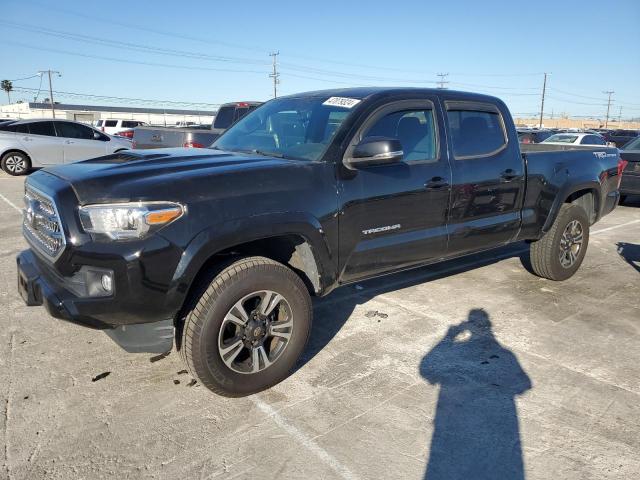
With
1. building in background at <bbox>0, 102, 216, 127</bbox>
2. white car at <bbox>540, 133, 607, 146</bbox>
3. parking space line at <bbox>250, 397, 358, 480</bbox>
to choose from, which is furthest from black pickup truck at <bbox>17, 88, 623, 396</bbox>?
building in background at <bbox>0, 102, 216, 127</bbox>

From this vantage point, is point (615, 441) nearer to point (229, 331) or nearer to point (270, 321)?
point (270, 321)

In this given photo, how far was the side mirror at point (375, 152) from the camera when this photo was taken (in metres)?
3.25

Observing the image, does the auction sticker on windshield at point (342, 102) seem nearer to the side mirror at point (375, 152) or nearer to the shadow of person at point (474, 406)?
the side mirror at point (375, 152)

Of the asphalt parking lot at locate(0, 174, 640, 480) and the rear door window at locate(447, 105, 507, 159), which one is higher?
the rear door window at locate(447, 105, 507, 159)

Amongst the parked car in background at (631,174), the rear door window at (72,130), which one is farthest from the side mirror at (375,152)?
the rear door window at (72,130)

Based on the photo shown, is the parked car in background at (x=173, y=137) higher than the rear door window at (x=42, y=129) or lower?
lower

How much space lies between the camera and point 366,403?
3053 mm

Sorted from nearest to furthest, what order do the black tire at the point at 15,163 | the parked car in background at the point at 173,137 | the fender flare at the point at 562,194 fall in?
the fender flare at the point at 562,194, the parked car in background at the point at 173,137, the black tire at the point at 15,163

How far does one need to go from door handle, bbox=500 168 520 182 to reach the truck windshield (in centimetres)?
166

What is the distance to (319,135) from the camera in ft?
11.9

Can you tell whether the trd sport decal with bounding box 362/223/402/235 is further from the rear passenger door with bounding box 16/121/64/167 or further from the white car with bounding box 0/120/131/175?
the rear passenger door with bounding box 16/121/64/167

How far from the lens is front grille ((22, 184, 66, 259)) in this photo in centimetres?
273

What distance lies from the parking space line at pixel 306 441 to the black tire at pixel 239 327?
0.16m

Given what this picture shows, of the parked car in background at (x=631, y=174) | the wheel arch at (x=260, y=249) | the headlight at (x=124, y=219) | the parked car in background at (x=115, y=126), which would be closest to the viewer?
the headlight at (x=124, y=219)
